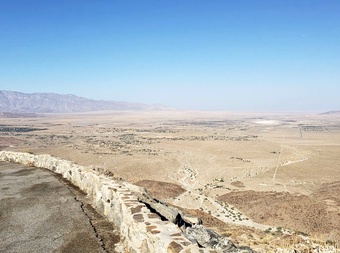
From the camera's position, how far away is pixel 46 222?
9055 mm

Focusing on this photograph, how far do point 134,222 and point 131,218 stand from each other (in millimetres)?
300

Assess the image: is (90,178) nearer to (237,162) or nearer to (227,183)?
(227,183)

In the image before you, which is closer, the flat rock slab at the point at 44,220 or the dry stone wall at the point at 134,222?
the dry stone wall at the point at 134,222

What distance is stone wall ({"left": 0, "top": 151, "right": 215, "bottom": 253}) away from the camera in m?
6.24

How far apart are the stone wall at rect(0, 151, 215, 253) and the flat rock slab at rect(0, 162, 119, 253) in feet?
1.73

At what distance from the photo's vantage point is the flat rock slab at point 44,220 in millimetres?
7645

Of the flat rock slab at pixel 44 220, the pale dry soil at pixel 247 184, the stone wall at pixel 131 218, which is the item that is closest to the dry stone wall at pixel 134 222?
the stone wall at pixel 131 218

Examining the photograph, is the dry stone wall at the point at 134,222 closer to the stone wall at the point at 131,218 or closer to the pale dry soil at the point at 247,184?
the stone wall at the point at 131,218

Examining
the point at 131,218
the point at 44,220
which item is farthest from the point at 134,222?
the point at 44,220

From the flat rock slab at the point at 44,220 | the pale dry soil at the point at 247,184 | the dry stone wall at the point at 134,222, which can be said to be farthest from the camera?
the pale dry soil at the point at 247,184

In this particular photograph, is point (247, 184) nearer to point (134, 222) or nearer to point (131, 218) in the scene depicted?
point (131, 218)

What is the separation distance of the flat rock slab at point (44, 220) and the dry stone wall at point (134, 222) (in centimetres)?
52

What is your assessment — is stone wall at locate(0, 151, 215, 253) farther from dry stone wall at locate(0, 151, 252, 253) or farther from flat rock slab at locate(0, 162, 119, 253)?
flat rock slab at locate(0, 162, 119, 253)

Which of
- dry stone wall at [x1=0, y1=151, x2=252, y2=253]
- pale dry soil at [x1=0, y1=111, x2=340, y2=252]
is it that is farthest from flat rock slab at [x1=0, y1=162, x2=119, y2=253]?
pale dry soil at [x1=0, y1=111, x2=340, y2=252]
